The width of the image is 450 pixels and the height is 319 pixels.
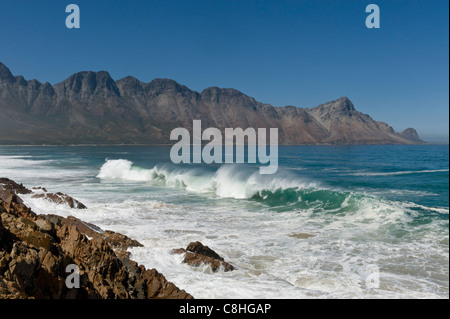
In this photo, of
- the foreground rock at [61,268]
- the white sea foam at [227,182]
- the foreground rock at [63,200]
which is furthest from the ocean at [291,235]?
the foreground rock at [61,268]

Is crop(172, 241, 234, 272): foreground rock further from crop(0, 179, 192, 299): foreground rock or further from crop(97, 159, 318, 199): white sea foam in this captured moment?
crop(97, 159, 318, 199): white sea foam

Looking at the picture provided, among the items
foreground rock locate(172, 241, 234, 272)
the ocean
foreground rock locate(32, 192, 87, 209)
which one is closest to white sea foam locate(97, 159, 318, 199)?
the ocean

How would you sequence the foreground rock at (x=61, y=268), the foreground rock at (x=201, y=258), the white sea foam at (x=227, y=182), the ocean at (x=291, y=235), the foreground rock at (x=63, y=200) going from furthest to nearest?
1. the white sea foam at (x=227, y=182)
2. the foreground rock at (x=63, y=200)
3. the foreground rock at (x=201, y=258)
4. the ocean at (x=291, y=235)
5. the foreground rock at (x=61, y=268)

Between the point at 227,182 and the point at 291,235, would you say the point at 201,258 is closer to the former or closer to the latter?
the point at 291,235

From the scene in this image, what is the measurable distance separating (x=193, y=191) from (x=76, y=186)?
10.5 metres

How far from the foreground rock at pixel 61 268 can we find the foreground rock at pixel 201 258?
2.38 metres

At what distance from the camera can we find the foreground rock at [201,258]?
9.81m

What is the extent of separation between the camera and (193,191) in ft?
99.7

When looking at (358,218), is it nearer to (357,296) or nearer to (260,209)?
(260,209)

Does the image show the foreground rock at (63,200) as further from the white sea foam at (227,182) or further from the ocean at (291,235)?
the white sea foam at (227,182)

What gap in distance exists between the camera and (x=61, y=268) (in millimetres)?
5988

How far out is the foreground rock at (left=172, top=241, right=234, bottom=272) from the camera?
9812 mm

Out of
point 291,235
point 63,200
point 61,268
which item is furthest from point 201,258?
point 63,200
